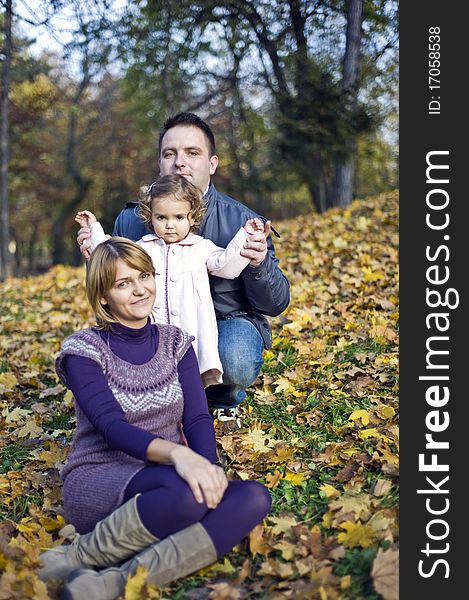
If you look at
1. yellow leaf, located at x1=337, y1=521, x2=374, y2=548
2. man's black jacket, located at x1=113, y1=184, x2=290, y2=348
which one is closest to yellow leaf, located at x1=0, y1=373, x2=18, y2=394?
man's black jacket, located at x1=113, y1=184, x2=290, y2=348

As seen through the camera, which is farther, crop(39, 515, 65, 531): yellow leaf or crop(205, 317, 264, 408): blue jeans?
crop(205, 317, 264, 408): blue jeans

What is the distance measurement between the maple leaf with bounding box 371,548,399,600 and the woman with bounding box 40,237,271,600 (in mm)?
462

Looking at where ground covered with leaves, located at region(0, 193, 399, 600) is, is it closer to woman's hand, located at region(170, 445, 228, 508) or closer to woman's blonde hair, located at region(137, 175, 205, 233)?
woman's hand, located at region(170, 445, 228, 508)

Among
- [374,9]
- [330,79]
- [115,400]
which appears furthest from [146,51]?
[115,400]

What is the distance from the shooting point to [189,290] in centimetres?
333

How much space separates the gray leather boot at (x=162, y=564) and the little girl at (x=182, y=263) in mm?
1084

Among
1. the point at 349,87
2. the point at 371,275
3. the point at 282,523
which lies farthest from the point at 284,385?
the point at 349,87

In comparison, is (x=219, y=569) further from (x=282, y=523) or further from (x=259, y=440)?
(x=259, y=440)

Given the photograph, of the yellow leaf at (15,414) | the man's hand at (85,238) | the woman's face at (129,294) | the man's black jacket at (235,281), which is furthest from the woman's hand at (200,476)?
the yellow leaf at (15,414)

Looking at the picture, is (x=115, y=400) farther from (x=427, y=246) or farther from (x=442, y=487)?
(x=427, y=246)

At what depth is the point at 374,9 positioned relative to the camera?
12.2 meters

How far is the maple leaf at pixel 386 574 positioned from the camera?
2244mm

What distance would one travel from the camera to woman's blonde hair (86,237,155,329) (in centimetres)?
278

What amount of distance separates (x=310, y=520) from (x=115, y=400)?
99cm
